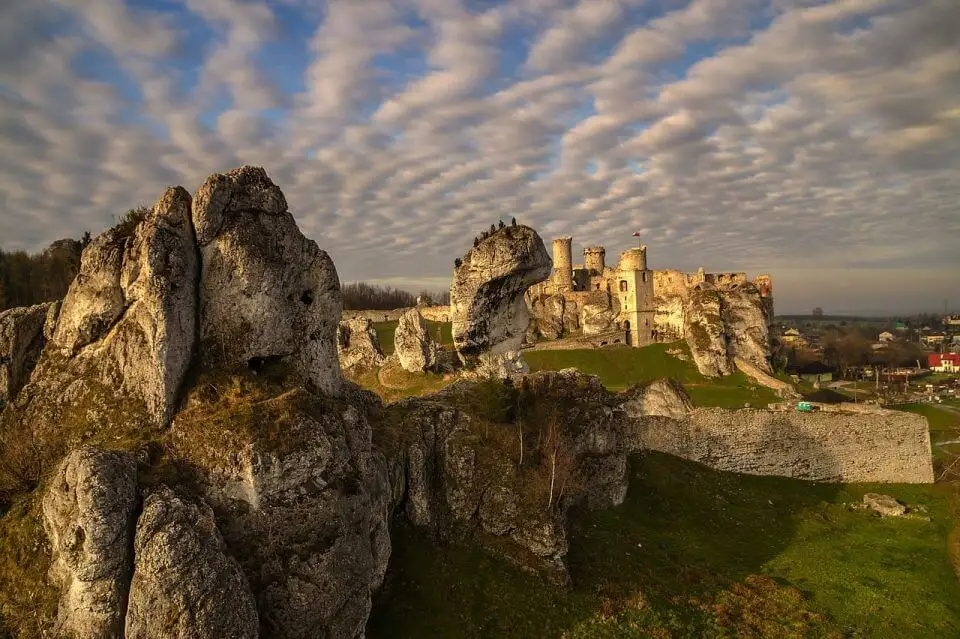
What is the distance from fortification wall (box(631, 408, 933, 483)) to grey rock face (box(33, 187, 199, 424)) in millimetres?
28540

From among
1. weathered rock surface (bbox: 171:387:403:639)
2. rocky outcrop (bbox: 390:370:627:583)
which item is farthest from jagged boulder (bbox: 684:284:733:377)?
weathered rock surface (bbox: 171:387:403:639)

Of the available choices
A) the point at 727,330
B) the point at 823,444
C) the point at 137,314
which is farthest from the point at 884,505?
the point at 727,330

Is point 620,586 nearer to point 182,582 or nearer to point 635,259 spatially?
point 182,582

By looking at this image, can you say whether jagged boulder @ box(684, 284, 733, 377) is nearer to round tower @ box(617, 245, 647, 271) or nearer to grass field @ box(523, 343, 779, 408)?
grass field @ box(523, 343, 779, 408)

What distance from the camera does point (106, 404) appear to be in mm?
15625

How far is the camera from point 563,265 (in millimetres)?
A: 98875

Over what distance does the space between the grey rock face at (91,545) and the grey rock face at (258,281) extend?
16.2ft

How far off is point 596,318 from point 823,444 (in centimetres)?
5362

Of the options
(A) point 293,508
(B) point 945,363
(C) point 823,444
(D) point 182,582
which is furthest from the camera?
(B) point 945,363

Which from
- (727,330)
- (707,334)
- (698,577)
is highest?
(727,330)

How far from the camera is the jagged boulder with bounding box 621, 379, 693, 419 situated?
42781 millimetres

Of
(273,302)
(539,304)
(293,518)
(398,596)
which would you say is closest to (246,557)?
(293,518)

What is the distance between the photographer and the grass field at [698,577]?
17719mm

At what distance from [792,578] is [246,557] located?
21.7m
